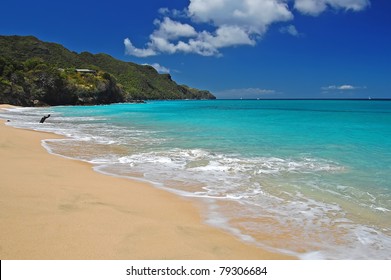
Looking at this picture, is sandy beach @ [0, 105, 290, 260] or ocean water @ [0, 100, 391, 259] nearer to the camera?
sandy beach @ [0, 105, 290, 260]

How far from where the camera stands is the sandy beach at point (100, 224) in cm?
389

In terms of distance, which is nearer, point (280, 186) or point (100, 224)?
point (100, 224)

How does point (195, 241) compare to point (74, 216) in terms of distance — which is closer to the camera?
point (195, 241)

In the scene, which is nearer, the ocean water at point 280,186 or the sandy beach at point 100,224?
the sandy beach at point 100,224

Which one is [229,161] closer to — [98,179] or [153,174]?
[153,174]

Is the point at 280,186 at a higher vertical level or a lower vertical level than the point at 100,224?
lower

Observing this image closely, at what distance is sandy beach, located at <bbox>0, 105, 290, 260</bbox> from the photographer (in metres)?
3.89

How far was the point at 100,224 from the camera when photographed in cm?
478

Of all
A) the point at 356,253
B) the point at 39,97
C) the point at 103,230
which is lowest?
the point at 356,253

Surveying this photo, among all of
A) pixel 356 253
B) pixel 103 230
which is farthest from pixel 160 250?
pixel 356 253

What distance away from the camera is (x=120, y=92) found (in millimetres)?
115000
